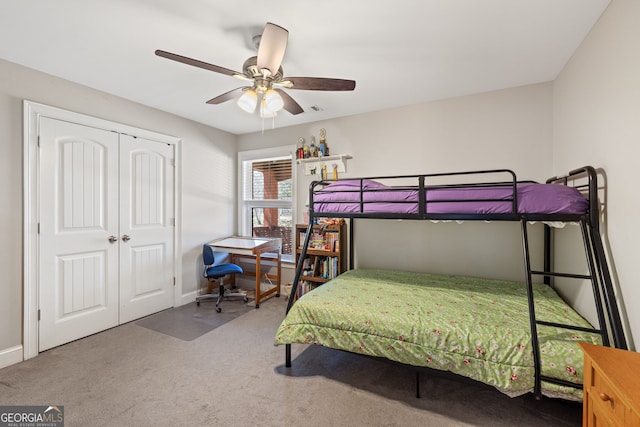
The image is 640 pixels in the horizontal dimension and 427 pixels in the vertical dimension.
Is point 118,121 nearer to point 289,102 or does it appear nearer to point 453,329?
point 289,102

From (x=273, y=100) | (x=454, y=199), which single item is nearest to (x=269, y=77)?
(x=273, y=100)

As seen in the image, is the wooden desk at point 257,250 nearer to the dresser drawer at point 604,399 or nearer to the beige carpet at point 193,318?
the beige carpet at point 193,318

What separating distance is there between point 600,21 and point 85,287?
4.52 m

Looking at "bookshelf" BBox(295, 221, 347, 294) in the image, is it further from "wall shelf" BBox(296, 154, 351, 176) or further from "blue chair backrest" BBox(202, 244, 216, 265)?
"blue chair backrest" BBox(202, 244, 216, 265)

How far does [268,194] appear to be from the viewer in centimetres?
427

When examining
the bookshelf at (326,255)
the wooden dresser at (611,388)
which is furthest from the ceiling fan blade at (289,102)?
the wooden dresser at (611,388)

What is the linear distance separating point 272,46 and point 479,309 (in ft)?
6.98

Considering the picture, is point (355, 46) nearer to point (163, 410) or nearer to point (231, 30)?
point (231, 30)

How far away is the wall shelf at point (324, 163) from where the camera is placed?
351 centimetres

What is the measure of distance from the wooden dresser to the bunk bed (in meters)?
0.29

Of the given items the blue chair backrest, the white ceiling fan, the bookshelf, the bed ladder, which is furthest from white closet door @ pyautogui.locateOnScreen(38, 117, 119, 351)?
the bed ladder

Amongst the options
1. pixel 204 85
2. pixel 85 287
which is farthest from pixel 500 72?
pixel 85 287

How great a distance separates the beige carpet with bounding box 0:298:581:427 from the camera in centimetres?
169

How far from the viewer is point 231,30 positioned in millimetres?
1812
